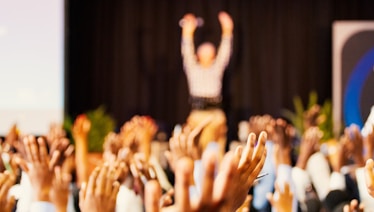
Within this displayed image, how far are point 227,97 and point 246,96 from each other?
25cm

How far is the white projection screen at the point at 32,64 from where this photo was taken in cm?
748

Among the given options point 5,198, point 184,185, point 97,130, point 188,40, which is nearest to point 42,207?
point 5,198

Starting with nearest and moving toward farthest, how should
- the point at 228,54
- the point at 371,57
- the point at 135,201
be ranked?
1. the point at 135,201
2. the point at 371,57
3. the point at 228,54

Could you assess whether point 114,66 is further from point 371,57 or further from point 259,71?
point 371,57

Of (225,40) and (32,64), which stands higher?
(225,40)

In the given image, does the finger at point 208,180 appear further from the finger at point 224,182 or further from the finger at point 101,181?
the finger at point 101,181

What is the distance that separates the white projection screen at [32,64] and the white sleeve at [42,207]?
17.2ft

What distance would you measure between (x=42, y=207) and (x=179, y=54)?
6.84 m

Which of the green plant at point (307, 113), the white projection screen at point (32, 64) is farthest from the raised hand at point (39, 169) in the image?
the green plant at point (307, 113)

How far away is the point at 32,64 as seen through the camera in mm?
7625

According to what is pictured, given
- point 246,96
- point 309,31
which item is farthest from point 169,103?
point 309,31

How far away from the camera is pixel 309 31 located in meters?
8.98

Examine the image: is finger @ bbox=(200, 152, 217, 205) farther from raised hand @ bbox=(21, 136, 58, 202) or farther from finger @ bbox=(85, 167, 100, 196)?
raised hand @ bbox=(21, 136, 58, 202)

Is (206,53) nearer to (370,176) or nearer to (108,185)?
(370,176)
